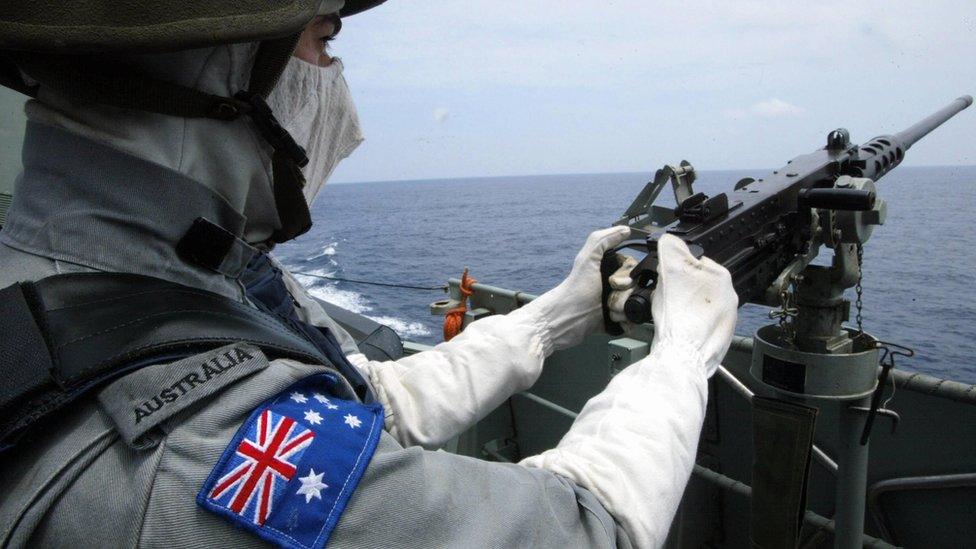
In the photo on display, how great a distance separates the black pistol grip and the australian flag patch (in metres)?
1.28

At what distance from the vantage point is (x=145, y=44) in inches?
37.1

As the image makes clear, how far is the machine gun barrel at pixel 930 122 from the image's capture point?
3.36m

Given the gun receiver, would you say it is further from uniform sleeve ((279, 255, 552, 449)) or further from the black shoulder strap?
the black shoulder strap

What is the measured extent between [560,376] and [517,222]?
1676 inches

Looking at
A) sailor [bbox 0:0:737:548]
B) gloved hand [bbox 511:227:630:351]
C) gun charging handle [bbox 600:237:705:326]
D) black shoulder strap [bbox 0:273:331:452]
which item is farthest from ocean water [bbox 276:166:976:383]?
black shoulder strap [bbox 0:273:331:452]

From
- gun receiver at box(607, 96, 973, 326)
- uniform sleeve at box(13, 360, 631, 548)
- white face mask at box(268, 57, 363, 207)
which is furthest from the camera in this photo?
gun receiver at box(607, 96, 973, 326)

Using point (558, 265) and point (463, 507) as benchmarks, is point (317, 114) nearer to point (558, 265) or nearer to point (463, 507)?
point (463, 507)

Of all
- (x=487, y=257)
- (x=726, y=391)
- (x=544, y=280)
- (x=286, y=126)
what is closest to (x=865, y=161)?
(x=726, y=391)

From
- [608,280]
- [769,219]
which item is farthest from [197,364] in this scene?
[769,219]

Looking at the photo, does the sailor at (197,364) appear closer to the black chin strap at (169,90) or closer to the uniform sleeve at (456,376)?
the black chin strap at (169,90)

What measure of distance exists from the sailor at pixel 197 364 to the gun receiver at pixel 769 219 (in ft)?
2.34

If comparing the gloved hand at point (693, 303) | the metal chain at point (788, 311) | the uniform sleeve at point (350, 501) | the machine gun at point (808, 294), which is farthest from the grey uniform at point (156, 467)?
the metal chain at point (788, 311)

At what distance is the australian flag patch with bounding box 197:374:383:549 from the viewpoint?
2.85 ft

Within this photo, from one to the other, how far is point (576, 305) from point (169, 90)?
1.46 metres
